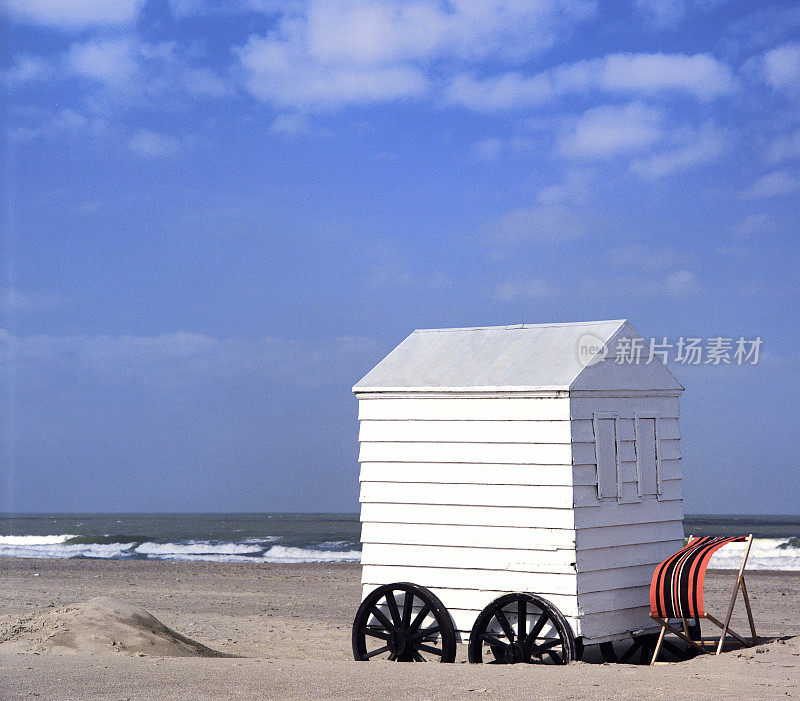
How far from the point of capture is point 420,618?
1078 centimetres

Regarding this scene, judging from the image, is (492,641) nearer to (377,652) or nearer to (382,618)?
(382,618)

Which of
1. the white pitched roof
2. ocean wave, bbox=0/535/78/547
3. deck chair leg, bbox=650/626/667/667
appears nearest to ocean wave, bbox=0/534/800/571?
ocean wave, bbox=0/535/78/547

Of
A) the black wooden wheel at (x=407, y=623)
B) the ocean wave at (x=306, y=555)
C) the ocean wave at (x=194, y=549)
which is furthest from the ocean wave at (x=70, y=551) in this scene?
the black wooden wheel at (x=407, y=623)

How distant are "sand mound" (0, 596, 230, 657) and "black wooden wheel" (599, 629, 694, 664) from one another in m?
5.48

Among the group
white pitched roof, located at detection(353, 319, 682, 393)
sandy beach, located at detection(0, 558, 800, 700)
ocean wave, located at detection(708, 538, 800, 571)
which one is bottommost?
ocean wave, located at detection(708, 538, 800, 571)

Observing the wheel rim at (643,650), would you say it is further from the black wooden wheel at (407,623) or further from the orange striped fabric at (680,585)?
the black wooden wheel at (407,623)

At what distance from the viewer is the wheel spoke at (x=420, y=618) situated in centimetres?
1073

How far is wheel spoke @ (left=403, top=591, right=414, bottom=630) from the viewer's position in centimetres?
1085

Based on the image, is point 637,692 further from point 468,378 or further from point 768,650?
point 468,378

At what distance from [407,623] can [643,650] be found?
9.59ft

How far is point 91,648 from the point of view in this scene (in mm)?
11641

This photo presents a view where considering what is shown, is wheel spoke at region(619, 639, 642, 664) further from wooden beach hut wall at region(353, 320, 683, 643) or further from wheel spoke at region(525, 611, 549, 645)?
wheel spoke at region(525, 611, 549, 645)

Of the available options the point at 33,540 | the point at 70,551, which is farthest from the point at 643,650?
the point at 33,540

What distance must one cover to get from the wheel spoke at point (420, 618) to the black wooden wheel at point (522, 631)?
0.61 metres
